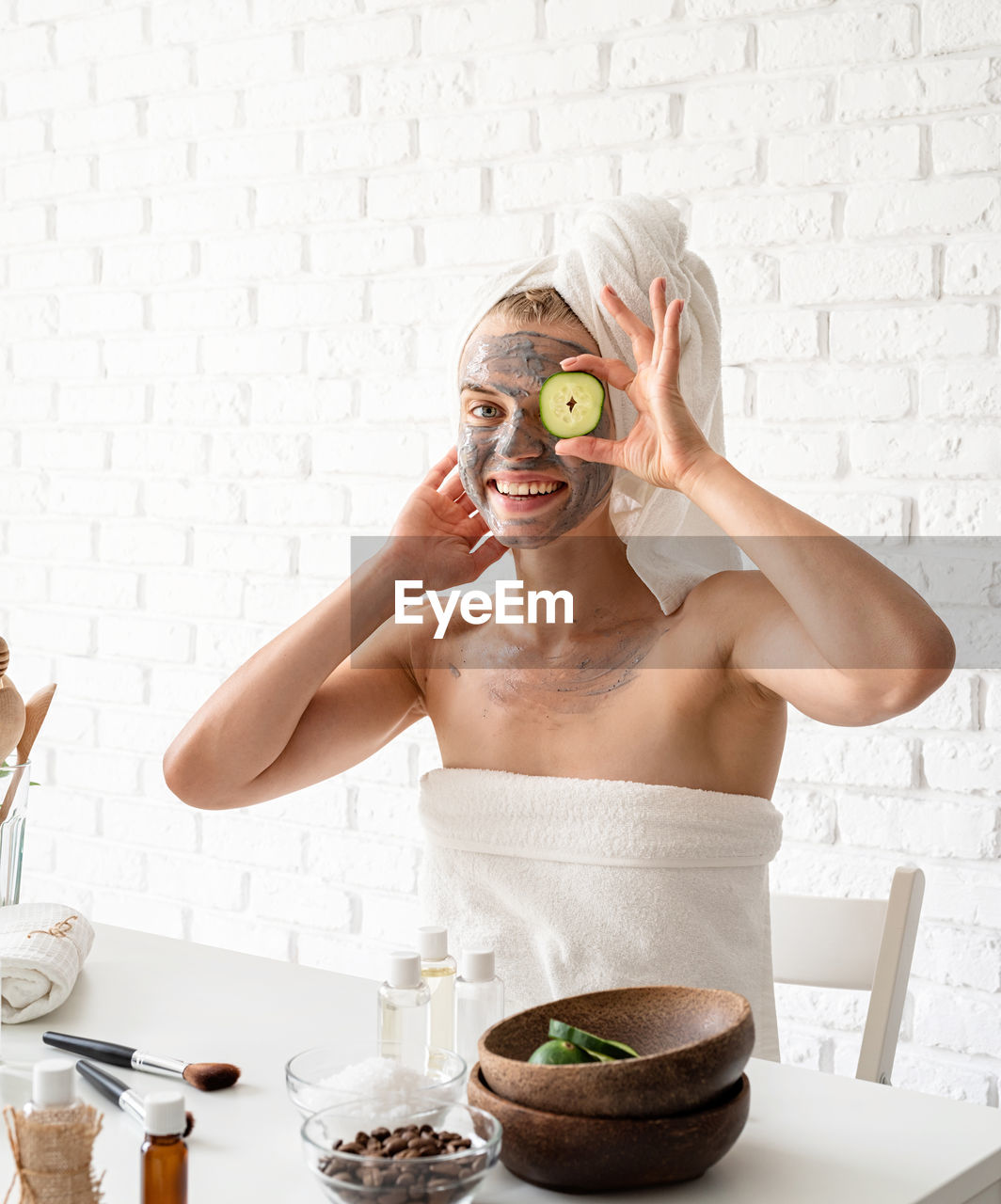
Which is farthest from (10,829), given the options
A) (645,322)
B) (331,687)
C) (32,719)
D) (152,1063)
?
(645,322)

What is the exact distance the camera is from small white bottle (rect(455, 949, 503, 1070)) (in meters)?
1.03

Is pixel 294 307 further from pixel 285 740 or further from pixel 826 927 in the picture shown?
pixel 826 927

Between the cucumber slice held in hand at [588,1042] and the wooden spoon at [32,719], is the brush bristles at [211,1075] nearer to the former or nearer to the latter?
the cucumber slice held in hand at [588,1042]

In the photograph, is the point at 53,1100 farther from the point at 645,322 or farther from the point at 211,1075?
the point at 645,322

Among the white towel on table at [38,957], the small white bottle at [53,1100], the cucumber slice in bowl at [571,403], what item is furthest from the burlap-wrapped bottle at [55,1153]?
the cucumber slice in bowl at [571,403]

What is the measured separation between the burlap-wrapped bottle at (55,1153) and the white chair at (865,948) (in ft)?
2.72

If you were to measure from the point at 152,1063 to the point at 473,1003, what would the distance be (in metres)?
0.25

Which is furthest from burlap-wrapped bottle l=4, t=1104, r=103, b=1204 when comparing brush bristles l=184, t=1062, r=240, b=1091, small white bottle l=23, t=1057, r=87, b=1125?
brush bristles l=184, t=1062, r=240, b=1091

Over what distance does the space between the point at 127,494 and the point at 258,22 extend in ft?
2.84

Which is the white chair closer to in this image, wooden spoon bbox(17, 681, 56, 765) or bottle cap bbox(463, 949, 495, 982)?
bottle cap bbox(463, 949, 495, 982)

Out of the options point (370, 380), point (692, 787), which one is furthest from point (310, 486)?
point (692, 787)

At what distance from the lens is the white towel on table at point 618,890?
4.54 ft

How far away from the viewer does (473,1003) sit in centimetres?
104

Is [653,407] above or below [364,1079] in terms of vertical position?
above
